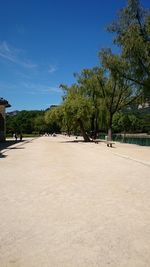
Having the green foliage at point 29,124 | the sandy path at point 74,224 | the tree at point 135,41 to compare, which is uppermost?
the tree at point 135,41

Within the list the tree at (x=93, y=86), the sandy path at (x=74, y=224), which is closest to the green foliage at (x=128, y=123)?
the tree at (x=93, y=86)

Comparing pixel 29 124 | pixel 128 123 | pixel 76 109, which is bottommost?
pixel 128 123

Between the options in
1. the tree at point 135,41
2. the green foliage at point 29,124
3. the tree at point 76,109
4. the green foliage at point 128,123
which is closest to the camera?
the tree at point 135,41

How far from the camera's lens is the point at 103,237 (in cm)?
597

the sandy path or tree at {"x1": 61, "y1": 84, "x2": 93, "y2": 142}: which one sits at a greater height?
tree at {"x1": 61, "y1": 84, "x2": 93, "y2": 142}

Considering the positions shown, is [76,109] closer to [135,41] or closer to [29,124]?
[135,41]

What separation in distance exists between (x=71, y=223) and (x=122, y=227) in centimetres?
90

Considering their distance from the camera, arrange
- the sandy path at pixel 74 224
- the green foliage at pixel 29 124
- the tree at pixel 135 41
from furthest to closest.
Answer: the green foliage at pixel 29 124
the tree at pixel 135 41
the sandy path at pixel 74 224

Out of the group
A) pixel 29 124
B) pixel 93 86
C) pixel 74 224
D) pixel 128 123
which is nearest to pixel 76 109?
pixel 93 86

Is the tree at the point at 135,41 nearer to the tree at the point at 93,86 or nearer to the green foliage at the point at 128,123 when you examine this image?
the tree at the point at 93,86

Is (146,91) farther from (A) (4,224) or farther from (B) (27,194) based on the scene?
(A) (4,224)

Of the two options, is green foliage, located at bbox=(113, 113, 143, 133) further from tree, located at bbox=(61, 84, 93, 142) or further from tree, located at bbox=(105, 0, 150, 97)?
tree, located at bbox=(105, 0, 150, 97)

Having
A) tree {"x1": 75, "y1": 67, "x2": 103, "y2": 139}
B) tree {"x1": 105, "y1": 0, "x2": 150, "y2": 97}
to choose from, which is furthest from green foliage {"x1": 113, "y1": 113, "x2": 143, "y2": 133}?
tree {"x1": 105, "y1": 0, "x2": 150, "y2": 97}

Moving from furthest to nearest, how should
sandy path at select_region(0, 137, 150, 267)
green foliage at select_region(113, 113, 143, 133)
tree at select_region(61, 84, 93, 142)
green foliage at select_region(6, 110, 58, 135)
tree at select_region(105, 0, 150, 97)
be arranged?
green foliage at select_region(6, 110, 58, 135)
green foliage at select_region(113, 113, 143, 133)
tree at select_region(61, 84, 93, 142)
tree at select_region(105, 0, 150, 97)
sandy path at select_region(0, 137, 150, 267)
